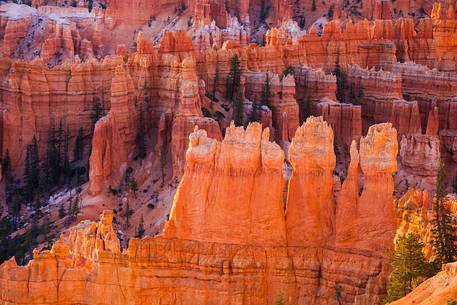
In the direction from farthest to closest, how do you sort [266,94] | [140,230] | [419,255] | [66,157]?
[266,94]
[66,157]
[140,230]
[419,255]

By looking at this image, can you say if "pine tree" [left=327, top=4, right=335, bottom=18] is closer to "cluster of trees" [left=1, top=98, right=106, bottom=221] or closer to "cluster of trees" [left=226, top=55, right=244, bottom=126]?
"cluster of trees" [left=226, top=55, right=244, bottom=126]

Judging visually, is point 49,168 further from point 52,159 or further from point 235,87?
point 235,87

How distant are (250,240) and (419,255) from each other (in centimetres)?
578

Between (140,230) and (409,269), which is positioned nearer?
(409,269)

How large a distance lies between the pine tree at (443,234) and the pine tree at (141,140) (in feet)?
76.4

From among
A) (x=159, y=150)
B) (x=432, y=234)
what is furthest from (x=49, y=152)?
(x=432, y=234)

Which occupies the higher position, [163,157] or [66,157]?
[163,157]

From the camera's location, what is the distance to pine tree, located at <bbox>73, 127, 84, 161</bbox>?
206ft

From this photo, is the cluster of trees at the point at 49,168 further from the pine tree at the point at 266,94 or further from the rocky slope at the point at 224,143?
the pine tree at the point at 266,94

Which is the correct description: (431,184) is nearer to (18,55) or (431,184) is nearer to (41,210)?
(41,210)

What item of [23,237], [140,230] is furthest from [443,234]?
[23,237]

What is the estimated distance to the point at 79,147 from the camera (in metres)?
62.9

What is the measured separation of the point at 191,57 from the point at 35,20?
1951 inches

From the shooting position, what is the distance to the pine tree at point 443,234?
37.0 m
